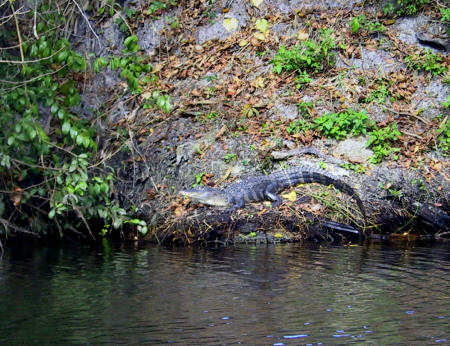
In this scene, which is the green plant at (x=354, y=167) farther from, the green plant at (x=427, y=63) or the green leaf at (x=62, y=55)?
the green leaf at (x=62, y=55)

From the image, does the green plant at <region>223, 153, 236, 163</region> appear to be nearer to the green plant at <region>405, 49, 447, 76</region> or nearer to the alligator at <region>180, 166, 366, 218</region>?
the alligator at <region>180, 166, 366, 218</region>

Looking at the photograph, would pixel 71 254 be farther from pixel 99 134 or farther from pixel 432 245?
pixel 432 245

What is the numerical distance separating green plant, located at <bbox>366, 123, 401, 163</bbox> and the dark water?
1788 mm

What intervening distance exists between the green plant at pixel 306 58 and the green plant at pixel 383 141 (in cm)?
164

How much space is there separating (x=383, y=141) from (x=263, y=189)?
1.91 meters

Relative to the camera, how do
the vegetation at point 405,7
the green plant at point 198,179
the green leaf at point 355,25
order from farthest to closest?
the vegetation at point 405,7 → the green leaf at point 355,25 → the green plant at point 198,179

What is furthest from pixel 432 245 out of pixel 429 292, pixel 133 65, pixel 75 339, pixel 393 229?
pixel 75 339

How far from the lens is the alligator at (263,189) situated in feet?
28.3

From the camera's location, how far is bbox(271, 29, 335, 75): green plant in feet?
35.0

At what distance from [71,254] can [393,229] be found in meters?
3.95

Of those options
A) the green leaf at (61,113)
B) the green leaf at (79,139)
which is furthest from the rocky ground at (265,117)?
the green leaf at (79,139)

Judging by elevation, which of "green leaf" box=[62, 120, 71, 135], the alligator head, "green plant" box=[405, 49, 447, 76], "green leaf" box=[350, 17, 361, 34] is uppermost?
"green leaf" box=[350, 17, 361, 34]

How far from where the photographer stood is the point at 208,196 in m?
8.65

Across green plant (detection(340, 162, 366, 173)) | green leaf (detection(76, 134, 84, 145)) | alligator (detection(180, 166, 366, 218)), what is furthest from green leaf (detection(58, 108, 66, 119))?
green plant (detection(340, 162, 366, 173))
